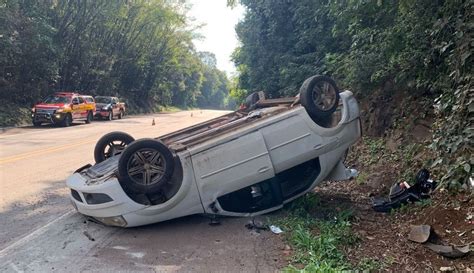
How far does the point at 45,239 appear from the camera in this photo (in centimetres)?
482

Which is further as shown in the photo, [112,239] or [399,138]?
[399,138]

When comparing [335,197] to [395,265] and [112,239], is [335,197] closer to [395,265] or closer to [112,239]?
[395,265]

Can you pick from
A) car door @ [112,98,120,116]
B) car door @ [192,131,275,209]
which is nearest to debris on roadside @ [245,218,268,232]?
car door @ [192,131,275,209]

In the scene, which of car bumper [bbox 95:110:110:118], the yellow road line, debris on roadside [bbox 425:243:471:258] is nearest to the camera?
debris on roadside [bbox 425:243:471:258]

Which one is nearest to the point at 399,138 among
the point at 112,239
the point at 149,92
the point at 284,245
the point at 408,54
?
the point at 408,54

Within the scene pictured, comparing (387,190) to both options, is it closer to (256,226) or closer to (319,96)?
(319,96)

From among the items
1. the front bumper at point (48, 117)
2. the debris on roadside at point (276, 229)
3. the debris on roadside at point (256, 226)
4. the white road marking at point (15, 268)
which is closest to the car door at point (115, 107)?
the front bumper at point (48, 117)

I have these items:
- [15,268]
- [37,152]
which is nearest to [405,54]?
[15,268]

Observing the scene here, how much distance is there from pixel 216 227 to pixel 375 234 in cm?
197

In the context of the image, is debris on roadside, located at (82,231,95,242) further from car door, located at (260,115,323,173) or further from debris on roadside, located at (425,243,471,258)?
debris on roadside, located at (425,243,471,258)

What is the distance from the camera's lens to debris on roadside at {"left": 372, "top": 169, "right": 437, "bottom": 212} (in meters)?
5.69

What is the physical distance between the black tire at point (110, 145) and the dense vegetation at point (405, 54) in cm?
474

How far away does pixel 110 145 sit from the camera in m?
7.00

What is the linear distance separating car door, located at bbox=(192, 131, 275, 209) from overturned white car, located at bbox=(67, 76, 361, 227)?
0.01 m
